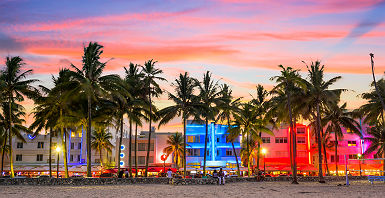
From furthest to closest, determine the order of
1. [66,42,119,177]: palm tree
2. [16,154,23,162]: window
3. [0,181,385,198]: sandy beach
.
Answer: [16,154,23,162]: window, [66,42,119,177]: palm tree, [0,181,385,198]: sandy beach

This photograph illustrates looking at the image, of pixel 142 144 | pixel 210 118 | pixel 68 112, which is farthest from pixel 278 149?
pixel 68 112

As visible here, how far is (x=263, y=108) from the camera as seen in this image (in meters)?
58.5

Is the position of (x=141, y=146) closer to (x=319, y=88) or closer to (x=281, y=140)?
(x=281, y=140)

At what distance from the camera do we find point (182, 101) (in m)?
53.1

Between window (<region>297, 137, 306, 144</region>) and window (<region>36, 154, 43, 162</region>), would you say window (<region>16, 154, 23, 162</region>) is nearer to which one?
window (<region>36, 154, 43, 162</region>)

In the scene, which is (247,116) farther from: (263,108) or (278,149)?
(278,149)

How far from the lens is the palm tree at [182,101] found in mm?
52719

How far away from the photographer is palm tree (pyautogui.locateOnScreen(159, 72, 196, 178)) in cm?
5272

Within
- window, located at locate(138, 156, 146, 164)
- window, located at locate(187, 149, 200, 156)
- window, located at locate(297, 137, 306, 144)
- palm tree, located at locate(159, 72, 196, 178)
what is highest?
palm tree, located at locate(159, 72, 196, 178)

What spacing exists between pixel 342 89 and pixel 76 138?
70.9 metres

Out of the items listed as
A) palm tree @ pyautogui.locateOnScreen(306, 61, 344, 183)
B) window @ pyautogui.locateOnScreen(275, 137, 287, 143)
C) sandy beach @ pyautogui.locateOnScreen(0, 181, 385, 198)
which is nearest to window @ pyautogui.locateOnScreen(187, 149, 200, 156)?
window @ pyautogui.locateOnScreen(275, 137, 287, 143)

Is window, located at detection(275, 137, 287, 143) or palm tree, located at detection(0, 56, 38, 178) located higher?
palm tree, located at detection(0, 56, 38, 178)

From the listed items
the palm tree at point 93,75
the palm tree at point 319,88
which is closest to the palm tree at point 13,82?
the palm tree at point 93,75

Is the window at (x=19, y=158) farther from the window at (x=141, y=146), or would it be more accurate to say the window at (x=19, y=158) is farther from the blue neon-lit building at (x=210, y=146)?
the blue neon-lit building at (x=210, y=146)
